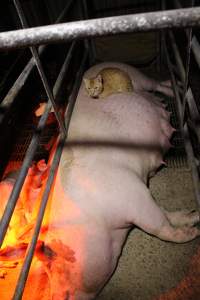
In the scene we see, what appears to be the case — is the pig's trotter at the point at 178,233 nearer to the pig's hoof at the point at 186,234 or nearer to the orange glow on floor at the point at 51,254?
the pig's hoof at the point at 186,234

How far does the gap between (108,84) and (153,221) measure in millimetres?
1178

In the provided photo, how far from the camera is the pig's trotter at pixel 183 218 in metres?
1.89

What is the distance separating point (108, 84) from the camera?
2.34 meters

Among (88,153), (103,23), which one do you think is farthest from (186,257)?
(103,23)

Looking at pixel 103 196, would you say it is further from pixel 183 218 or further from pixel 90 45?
pixel 90 45

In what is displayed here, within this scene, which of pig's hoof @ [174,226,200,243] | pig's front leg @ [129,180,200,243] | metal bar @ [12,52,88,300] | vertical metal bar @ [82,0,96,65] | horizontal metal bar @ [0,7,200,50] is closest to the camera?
horizontal metal bar @ [0,7,200,50]

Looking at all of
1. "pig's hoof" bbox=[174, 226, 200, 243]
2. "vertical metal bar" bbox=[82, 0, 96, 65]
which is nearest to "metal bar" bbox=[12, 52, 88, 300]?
"pig's hoof" bbox=[174, 226, 200, 243]

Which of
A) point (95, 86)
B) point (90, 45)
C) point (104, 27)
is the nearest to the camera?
point (104, 27)

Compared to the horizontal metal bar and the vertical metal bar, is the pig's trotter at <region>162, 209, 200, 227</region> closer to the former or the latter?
the horizontal metal bar

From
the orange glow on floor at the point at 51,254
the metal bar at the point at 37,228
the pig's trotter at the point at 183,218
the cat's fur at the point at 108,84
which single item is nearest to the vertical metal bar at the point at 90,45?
the cat's fur at the point at 108,84

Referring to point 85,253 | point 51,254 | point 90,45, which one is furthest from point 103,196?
point 90,45

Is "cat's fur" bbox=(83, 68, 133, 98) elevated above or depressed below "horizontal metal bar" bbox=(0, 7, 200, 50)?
below

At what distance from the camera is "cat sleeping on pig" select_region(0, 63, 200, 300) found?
5.15 ft

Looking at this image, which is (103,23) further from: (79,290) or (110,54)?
(110,54)
